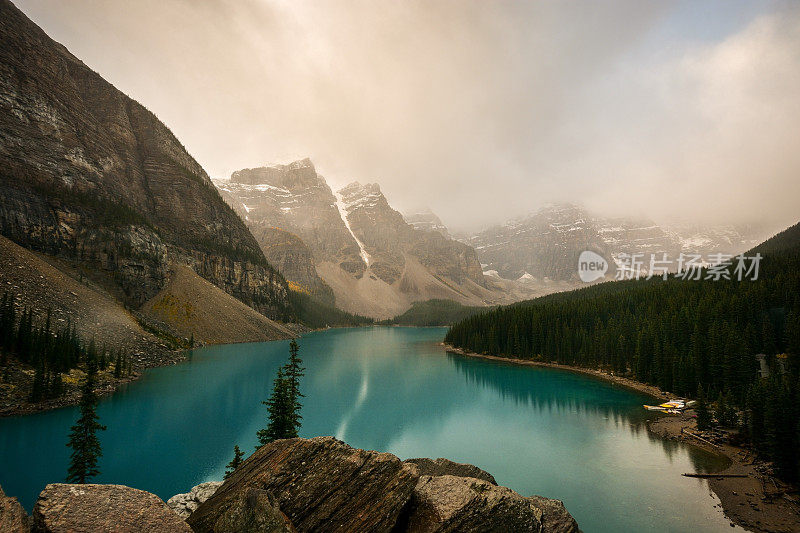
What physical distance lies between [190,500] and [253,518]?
31.5ft

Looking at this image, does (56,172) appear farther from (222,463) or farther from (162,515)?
(162,515)

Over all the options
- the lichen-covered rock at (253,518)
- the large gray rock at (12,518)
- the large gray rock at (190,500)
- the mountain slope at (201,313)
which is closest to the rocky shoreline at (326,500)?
the lichen-covered rock at (253,518)

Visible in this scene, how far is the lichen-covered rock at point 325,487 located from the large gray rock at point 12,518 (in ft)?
9.02

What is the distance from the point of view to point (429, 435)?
108ft

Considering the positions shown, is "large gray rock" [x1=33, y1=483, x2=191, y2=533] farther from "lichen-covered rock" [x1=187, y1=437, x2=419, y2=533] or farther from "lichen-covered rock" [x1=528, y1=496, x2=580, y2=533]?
"lichen-covered rock" [x1=528, y1=496, x2=580, y2=533]

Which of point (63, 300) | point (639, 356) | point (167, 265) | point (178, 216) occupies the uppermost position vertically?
point (178, 216)

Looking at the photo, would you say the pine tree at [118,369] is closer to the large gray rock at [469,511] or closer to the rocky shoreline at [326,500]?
the rocky shoreline at [326,500]

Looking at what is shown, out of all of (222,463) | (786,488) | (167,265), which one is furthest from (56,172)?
(786,488)

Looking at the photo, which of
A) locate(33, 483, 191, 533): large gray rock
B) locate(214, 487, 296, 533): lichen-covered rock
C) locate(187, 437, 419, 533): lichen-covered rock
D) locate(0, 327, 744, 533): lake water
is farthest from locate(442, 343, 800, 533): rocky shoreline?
locate(33, 483, 191, 533): large gray rock

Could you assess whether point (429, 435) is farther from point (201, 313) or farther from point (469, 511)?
point (201, 313)

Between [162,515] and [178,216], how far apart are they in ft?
465

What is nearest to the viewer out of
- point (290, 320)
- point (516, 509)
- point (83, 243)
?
point (516, 509)

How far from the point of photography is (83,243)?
270 feet

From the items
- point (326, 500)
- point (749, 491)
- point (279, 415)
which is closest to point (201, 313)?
point (279, 415)
